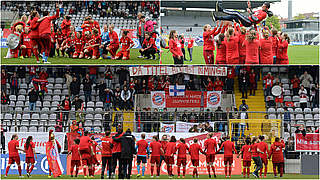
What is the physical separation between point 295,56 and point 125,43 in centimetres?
567

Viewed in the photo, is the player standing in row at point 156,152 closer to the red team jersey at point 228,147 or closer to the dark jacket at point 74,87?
the red team jersey at point 228,147

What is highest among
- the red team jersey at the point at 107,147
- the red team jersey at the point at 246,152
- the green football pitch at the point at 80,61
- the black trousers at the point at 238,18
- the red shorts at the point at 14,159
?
the black trousers at the point at 238,18

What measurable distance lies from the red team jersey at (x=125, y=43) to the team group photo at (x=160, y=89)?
0.19 feet

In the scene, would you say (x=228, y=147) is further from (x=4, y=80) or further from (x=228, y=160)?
(x=4, y=80)

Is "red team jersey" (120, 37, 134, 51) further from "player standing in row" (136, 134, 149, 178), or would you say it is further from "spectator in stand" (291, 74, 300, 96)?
"spectator in stand" (291, 74, 300, 96)

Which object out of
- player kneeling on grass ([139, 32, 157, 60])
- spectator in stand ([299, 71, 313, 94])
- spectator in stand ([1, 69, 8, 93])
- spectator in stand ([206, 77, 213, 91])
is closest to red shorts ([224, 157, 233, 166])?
player kneeling on grass ([139, 32, 157, 60])

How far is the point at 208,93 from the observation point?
23578 millimetres

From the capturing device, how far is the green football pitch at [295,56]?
65.3 ft

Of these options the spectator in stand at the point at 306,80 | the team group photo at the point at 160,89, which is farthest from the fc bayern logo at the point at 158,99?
the spectator in stand at the point at 306,80

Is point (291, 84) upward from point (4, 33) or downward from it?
downward

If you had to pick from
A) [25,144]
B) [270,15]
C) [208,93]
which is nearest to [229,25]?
[270,15]

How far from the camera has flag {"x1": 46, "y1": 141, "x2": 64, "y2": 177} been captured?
16.3m

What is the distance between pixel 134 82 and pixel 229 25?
597 cm

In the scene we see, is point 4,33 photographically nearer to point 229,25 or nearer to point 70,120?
point 70,120
